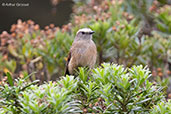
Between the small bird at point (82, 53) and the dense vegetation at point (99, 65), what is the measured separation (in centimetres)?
29

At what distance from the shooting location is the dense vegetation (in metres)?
2.00

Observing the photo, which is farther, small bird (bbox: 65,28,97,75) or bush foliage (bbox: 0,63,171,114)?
small bird (bbox: 65,28,97,75)

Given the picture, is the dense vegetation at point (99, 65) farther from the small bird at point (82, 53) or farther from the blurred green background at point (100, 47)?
the small bird at point (82, 53)

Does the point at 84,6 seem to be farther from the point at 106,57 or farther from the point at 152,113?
the point at 152,113

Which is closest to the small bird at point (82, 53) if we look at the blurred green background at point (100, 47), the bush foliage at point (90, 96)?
the blurred green background at point (100, 47)

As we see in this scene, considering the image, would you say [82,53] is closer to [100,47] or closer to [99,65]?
[100,47]

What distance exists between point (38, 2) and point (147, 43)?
18.0ft

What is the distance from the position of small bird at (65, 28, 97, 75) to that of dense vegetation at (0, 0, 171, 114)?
29 centimetres

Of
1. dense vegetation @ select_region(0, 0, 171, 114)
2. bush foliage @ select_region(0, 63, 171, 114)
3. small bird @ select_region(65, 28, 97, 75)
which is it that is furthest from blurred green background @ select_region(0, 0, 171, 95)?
bush foliage @ select_region(0, 63, 171, 114)

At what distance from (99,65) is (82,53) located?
680 millimetres

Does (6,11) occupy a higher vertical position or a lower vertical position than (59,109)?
higher

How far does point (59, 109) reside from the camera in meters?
1.88

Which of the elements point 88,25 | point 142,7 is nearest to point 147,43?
point 88,25

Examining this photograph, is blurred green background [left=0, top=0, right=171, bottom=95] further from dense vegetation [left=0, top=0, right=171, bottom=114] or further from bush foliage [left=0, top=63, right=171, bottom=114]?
bush foliage [left=0, top=63, right=171, bottom=114]
